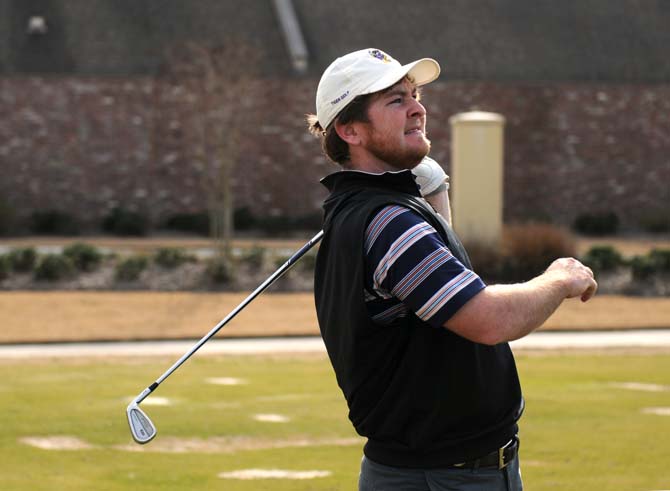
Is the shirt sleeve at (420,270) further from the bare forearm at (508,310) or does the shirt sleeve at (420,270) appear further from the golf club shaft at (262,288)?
the golf club shaft at (262,288)

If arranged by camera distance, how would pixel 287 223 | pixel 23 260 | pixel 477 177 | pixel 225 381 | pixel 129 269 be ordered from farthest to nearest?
1. pixel 287 223
2. pixel 477 177
3. pixel 23 260
4. pixel 129 269
5. pixel 225 381

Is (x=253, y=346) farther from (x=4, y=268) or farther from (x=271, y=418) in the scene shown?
(x=4, y=268)

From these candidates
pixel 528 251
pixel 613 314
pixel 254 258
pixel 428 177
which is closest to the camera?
pixel 428 177

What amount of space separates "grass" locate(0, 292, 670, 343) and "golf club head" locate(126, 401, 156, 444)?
10.3 m

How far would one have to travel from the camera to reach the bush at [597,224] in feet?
113

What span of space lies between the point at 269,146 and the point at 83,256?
14.0 metres

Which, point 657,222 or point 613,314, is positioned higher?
point 613,314

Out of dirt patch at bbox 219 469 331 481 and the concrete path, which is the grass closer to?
the concrete path

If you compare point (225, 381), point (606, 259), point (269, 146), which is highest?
point (225, 381)

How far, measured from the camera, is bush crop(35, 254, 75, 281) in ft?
65.5

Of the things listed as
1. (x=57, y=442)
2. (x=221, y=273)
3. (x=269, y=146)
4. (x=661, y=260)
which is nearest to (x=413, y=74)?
(x=57, y=442)

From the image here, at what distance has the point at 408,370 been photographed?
3.61 m

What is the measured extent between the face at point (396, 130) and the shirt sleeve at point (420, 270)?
288mm

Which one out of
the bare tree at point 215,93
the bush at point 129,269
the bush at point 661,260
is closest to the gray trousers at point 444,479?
the bush at point 129,269
